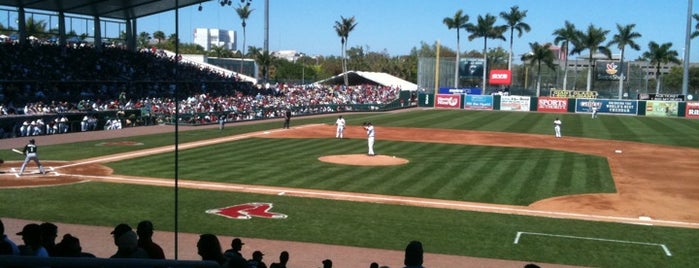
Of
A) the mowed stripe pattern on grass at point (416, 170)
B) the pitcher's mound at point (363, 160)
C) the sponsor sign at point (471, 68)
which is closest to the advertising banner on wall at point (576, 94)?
the sponsor sign at point (471, 68)

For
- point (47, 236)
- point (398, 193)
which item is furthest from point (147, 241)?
point (398, 193)

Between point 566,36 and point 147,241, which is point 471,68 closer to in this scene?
point 566,36

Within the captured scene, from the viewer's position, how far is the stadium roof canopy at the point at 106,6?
4744cm

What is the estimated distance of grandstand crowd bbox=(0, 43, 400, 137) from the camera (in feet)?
134

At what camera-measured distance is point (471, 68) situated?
89.9m

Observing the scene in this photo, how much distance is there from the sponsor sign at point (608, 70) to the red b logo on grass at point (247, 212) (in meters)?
78.3

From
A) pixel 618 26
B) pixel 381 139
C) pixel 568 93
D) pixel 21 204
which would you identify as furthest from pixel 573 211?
pixel 618 26

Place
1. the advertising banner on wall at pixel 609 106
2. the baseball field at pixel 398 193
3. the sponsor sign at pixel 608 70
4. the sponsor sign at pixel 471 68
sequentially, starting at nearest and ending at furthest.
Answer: the baseball field at pixel 398 193 → the advertising banner on wall at pixel 609 106 → the sponsor sign at pixel 608 70 → the sponsor sign at pixel 471 68

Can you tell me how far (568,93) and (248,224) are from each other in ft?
228

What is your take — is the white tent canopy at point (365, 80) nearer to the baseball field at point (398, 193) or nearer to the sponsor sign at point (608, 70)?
the sponsor sign at point (608, 70)

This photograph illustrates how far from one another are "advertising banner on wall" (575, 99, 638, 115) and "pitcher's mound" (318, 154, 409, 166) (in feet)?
153

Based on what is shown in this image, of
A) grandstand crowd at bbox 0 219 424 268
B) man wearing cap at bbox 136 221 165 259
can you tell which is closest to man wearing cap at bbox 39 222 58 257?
grandstand crowd at bbox 0 219 424 268

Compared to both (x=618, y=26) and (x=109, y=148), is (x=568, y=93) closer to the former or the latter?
(x=618, y=26)

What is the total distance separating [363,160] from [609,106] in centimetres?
5018
